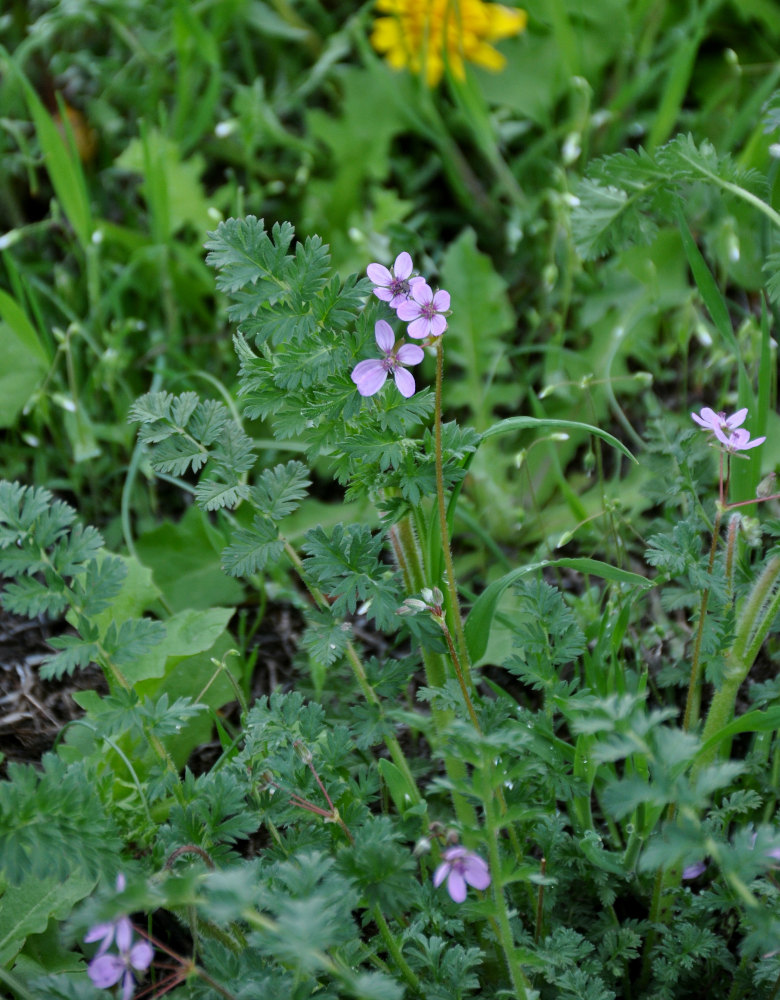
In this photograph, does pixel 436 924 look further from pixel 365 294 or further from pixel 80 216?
pixel 80 216

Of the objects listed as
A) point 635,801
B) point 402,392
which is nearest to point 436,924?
point 635,801

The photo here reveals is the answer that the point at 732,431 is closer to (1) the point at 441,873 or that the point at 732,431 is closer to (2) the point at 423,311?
(2) the point at 423,311

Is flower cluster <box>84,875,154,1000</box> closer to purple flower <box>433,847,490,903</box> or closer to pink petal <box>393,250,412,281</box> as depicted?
purple flower <box>433,847,490,903</box>

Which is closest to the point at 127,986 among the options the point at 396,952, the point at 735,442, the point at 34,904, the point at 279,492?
the point at 396,952

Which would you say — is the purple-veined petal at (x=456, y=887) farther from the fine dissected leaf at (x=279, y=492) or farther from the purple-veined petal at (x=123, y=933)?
the fine dissected leaf at (x=279, y=492)

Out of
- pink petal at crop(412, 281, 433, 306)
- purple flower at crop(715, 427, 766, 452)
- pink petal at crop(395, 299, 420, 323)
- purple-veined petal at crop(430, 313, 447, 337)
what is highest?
pink petal at crop(412, 281, 433, 306)

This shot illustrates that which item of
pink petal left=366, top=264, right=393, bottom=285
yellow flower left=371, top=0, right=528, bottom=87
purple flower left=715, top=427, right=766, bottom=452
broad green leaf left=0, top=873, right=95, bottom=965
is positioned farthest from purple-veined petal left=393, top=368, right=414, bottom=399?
yellow flower left=371, top=0, right=528, bottom=87

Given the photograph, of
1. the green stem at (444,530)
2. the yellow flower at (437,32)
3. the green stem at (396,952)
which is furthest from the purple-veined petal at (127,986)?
the yellow flower at (437,32)
